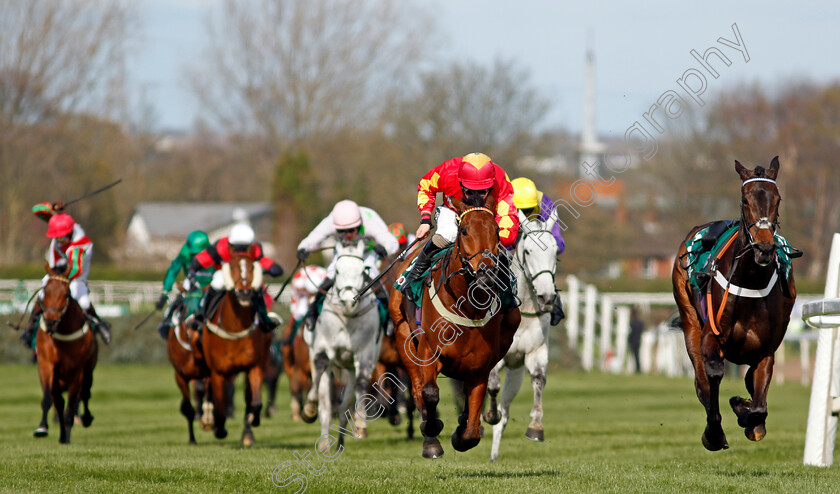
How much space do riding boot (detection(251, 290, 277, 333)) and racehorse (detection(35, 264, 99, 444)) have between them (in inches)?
79.9

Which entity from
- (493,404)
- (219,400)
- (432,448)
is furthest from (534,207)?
(219,400)

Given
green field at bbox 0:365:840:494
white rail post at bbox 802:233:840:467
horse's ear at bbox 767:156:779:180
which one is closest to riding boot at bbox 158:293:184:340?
green field at bbox 0:365:840:494

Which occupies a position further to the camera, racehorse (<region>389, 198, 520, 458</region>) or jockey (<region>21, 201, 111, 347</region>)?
jockey (<region>21, 201, 111, 347</region>)

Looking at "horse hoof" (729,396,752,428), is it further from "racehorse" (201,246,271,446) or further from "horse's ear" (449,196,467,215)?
"racehorse" (201,246,271,446)

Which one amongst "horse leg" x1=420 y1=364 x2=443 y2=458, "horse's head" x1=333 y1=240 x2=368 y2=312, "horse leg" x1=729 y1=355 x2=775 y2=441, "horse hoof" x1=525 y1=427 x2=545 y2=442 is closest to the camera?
"horse leg" x1=420 y1=364 x2=443 y2=458

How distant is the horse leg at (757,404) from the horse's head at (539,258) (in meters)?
1.88

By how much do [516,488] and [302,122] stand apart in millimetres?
44889

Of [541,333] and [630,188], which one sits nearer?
[541,333]

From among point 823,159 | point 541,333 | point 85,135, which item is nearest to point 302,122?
point 85,135

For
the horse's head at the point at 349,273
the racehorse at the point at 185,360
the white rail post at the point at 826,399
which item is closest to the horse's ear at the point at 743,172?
the white rail post at the point at 826,399

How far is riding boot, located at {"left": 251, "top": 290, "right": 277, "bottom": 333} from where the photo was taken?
12.4 meters

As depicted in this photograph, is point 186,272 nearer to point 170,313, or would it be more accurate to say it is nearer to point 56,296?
point 170,313

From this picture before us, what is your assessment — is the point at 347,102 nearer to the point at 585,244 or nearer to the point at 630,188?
the point at 585,244

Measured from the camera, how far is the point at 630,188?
5891 cm
